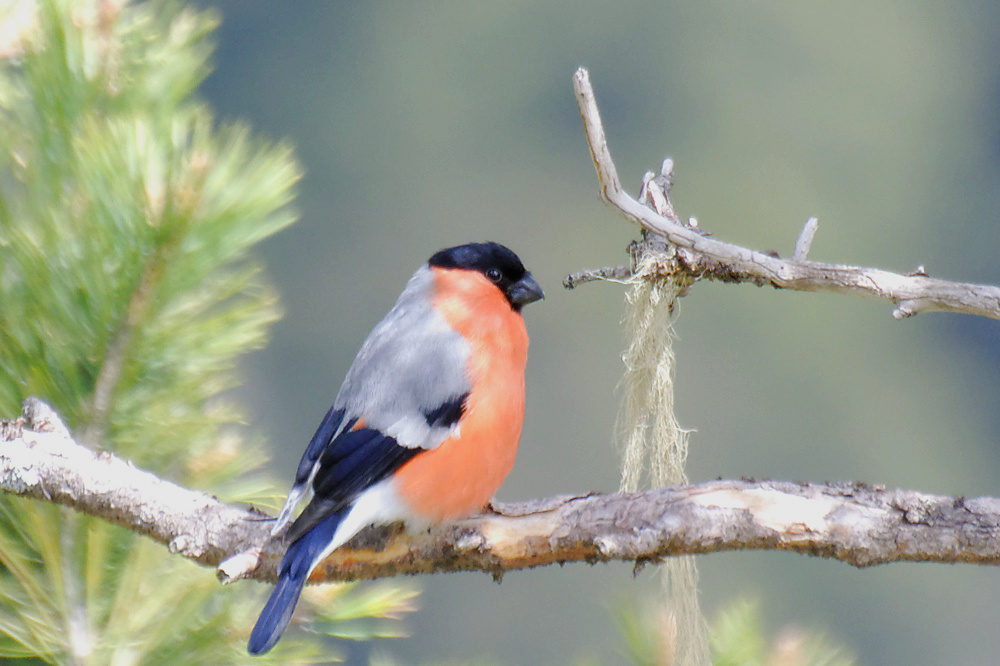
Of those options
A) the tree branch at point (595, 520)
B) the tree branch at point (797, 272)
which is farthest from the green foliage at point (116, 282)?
the tree branch at point (797, 272)

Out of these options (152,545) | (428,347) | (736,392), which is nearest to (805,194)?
(736,392)

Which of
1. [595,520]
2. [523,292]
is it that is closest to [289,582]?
[595,520]

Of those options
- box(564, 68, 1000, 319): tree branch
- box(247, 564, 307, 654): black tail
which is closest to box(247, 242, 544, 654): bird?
box(247, 564, 307, 654): black tail

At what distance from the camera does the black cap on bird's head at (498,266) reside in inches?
27.8

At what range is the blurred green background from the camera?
2.11m

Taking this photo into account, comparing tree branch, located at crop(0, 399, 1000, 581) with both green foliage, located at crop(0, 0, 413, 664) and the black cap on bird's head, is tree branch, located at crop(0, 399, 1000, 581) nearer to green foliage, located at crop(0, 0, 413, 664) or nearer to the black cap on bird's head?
green foliage, located at crop(0, 0, 413, 664)

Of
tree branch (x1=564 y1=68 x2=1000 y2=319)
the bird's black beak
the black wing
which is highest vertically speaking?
the bird's black beak

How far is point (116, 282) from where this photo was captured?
19.7 inches

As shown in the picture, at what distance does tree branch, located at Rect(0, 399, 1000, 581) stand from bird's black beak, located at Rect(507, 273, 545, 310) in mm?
202

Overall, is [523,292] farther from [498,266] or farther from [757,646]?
[757,646]

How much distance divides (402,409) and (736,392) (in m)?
1.72

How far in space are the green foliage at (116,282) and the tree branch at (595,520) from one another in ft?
0.10

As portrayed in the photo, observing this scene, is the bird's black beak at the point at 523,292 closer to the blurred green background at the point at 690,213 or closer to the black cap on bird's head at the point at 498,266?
the black cap on bird's head at the point at 498,266

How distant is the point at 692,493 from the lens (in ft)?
1.63
